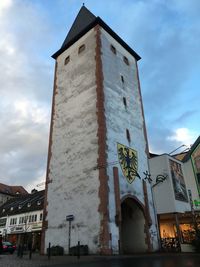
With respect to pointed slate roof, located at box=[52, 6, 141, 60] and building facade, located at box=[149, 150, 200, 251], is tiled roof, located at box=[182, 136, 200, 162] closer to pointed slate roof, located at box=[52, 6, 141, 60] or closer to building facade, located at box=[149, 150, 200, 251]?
building facade, located at box=[149, 150, 200, 251]

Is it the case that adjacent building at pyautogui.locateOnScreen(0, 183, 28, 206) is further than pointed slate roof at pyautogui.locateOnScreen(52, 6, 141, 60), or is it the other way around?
adjacent building at pyautogui.locateOnScreen(0, 183, 28, 206)

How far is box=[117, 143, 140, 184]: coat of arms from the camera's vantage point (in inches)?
986

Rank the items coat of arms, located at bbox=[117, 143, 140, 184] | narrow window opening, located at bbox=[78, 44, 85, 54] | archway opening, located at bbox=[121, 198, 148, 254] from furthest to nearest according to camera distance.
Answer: narrow window opening, located at bbox=[78, 44, 85, 54] < archway opening, located at bbox=[121, 198, 148, 254] < coat of arms, located at bbox=[117, 143, 140, 184]

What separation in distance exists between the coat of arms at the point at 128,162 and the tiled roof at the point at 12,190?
2661 inches

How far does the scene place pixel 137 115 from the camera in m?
31.6

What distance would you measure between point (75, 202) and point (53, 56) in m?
21.7

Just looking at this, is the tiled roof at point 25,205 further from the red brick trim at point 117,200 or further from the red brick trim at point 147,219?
the red brick trim at point 117,200

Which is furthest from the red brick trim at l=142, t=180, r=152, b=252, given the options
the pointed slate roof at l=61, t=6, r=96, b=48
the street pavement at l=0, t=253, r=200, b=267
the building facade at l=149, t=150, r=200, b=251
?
the pointed slate roof at l=61, t=6, r=96, b=48

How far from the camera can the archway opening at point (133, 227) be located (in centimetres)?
2538

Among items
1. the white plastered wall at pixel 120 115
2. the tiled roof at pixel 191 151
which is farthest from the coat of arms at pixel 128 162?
the tiled roof at pixel 191 151

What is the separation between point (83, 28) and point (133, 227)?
23.9 m

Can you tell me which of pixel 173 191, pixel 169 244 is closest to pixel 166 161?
pixel 173 191

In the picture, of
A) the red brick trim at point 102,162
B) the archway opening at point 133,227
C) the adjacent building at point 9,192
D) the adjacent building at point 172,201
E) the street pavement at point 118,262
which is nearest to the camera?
the street pavement at point 118,262

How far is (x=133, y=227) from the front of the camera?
2650 centimetres
